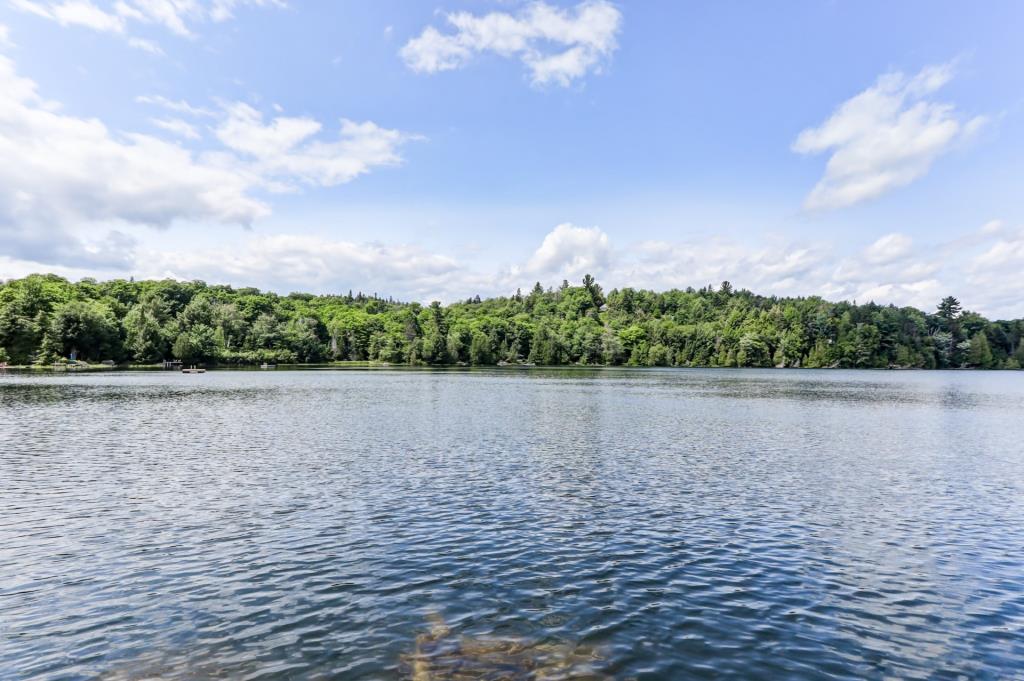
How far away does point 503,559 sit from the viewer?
62.7ft

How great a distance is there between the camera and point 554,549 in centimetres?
2025

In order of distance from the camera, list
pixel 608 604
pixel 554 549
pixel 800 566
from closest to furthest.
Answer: pixel 608 604
pixel 800 566
pixel 554 549

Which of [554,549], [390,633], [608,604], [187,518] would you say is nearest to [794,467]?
[554,549]

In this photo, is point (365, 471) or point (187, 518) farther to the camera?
point (365, 471)

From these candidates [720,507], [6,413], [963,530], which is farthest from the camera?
[6,413]

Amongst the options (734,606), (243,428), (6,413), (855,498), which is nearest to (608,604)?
(734,606)

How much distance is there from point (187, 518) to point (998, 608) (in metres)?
28.1

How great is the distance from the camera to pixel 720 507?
26203mm

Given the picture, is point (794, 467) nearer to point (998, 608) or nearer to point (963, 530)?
point (963, 530)

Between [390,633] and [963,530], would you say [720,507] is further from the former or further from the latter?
[390,633]

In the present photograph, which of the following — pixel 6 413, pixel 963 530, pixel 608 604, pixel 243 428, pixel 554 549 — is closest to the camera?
pixel 608 604

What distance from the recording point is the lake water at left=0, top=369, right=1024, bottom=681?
1302cm

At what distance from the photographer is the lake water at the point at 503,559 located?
42.7 feet

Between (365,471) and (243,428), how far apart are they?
22902mm
